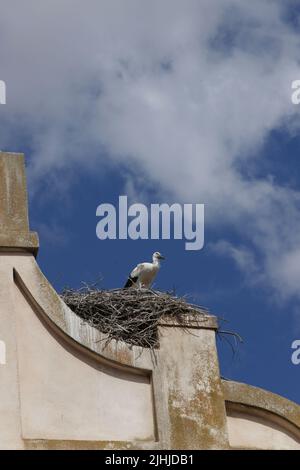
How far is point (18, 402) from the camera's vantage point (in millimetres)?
15953

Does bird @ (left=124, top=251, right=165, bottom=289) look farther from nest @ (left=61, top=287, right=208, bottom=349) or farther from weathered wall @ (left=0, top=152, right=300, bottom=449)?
weathered wall @ (left=0, top=152, right=300, bottom=449)

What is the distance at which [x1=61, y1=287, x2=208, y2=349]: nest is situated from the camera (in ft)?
55.9

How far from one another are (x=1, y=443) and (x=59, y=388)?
2.90ft

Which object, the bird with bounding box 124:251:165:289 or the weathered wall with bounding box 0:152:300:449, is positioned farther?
the bird with bounding box 124:251:165:289

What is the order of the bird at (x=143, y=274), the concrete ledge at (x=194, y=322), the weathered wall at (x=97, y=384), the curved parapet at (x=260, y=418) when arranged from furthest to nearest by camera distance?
the bird at (x=143, y=274), the concrete ledge at (x=194, y=322), the curved parapet at (x=260, y=418), the weathered wall at (x=97, y=384)

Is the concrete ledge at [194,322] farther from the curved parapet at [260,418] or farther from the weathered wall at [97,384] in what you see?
the curved parapet at [260,418]

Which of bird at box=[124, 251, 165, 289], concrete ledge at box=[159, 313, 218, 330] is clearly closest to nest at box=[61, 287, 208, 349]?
concrete ledge at box=[159, 313, 218, 330]

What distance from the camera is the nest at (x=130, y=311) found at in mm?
17047

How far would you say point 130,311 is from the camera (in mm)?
17594

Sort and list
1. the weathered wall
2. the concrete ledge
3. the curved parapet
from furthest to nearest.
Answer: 1. the concrete ledge
2. the curved parapet
3. the weathered wall

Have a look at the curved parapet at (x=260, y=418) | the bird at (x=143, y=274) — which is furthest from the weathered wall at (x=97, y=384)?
the bird at (x=143, y=274)

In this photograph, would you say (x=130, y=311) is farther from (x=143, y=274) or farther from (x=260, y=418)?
(x=143, y=274)

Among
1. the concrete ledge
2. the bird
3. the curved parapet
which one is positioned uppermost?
the bird

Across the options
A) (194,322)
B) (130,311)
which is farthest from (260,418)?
(130,311)
